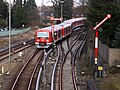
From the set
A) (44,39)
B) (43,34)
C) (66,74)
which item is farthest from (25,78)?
(43,34)

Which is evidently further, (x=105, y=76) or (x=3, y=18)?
(x=3, y=18)

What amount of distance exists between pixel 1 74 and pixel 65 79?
505 cm

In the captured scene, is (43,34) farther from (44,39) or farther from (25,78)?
(25,78)

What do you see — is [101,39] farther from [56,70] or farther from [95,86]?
[95,86]

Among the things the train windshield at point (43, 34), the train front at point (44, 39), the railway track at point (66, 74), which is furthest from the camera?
the train windshield at point (43, 34)

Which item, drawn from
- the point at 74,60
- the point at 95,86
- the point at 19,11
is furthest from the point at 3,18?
the point at 95,86

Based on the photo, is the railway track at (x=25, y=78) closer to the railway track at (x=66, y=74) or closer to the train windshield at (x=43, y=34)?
the railway track at (x=66, y=74)

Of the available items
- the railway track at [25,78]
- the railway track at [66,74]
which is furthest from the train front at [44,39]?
the railway track at [25,78]

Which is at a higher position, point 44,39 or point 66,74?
point 44,39

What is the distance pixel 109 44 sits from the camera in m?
23.6

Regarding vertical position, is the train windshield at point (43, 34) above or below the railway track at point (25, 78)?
above

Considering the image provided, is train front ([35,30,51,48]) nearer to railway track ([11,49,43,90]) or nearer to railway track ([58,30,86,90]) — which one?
railway track ([58,30,86,90])

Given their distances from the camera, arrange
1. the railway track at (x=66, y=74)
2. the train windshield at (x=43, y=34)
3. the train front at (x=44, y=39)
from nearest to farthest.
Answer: the railway track at (x=66, y=74) < the train front at (x=44, y=39) < the train windshield at (x=43, y=34)

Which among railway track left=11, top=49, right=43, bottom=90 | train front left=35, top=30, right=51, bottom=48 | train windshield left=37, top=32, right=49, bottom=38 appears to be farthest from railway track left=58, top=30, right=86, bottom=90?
train windshield left=37, top=32, right=49, bottom=38
